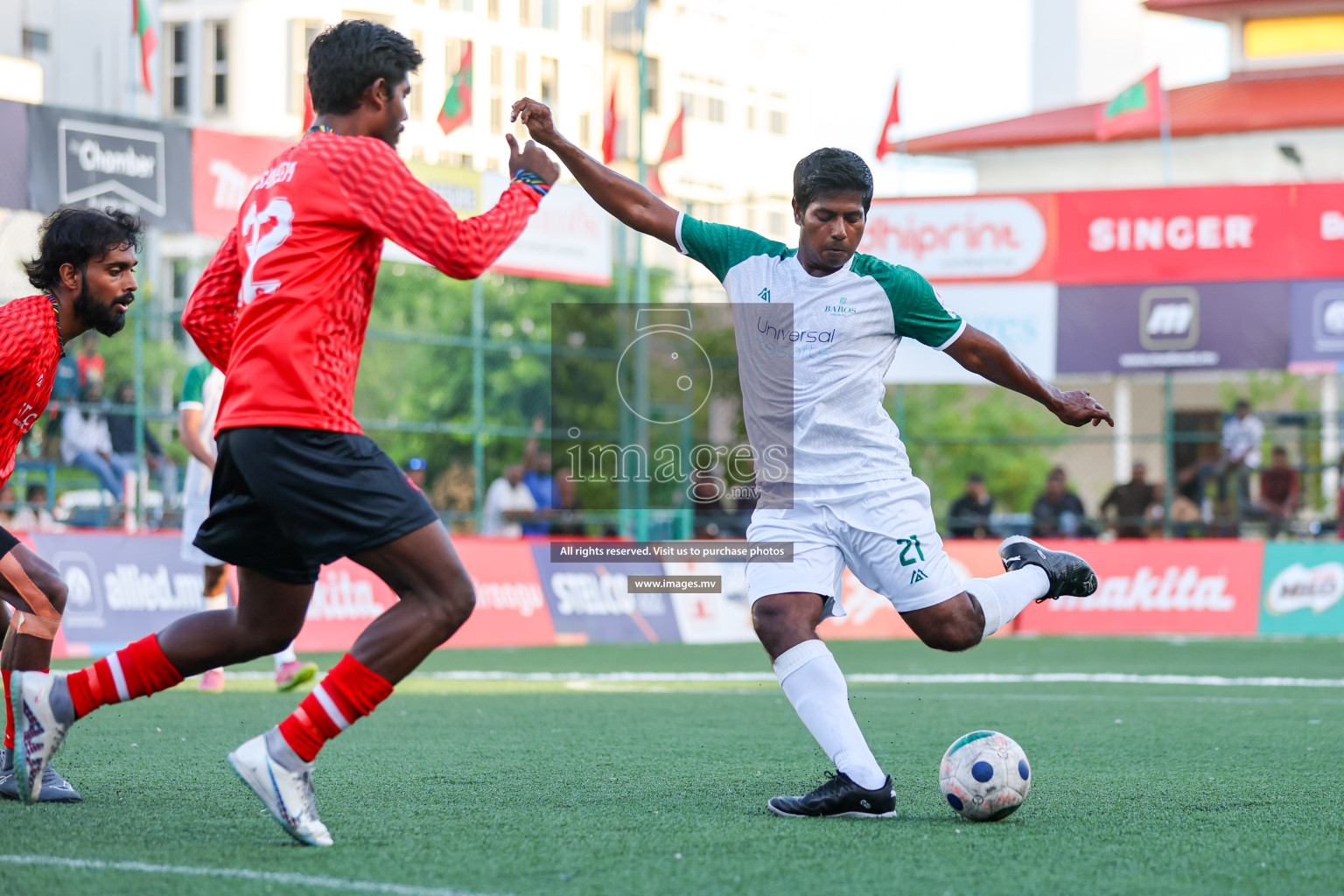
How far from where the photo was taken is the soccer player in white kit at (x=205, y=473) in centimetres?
972

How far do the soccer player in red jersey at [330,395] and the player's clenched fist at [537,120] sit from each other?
2.42 ft

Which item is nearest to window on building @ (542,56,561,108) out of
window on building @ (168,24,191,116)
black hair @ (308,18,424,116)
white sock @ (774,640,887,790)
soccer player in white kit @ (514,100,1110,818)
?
window on building @ (168,24,191,116)

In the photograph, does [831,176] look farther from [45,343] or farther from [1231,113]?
[1231,113]

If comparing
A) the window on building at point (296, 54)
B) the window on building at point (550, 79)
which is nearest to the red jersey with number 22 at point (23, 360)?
the window on building at point (550, 79)

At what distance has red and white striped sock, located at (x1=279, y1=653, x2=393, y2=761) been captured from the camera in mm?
4473

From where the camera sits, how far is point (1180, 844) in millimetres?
4797

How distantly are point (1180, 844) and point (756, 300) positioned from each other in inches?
88.4

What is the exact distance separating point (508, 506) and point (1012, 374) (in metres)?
14.5

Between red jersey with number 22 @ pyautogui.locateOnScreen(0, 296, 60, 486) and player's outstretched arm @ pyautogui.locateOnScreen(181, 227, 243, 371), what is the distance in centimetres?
76

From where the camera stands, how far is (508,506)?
19875mm

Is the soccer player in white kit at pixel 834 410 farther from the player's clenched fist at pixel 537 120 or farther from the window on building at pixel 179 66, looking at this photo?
the window on building at pixel 179 66

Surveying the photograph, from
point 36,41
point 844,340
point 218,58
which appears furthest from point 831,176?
point 218,58

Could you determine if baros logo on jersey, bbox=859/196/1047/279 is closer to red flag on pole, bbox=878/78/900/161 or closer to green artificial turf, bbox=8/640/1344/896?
red flag on pole, bbox=878/78/900/161

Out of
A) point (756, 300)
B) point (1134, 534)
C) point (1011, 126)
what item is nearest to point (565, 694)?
point (756, 300)
